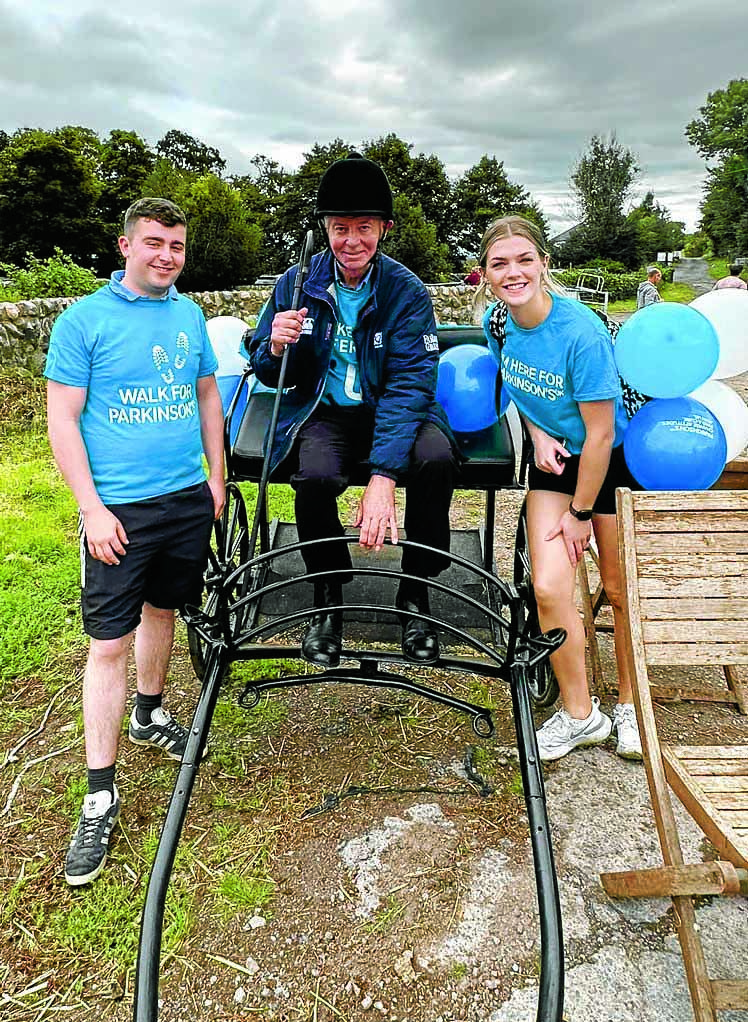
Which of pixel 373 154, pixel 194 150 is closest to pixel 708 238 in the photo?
pixel 373 154

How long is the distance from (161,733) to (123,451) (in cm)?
111

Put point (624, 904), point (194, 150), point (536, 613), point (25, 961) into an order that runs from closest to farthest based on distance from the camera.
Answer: point (25, 961), point (624, 904), point (536, 613), point (194, 150)

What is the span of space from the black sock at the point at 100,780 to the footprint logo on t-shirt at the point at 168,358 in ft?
4.20

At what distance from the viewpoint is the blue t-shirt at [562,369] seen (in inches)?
89.0

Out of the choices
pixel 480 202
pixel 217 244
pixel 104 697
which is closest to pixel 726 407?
pixel 104 697

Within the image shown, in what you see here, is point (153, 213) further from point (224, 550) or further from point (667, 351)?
point (667, 351)

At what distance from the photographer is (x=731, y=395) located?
2.80 meters

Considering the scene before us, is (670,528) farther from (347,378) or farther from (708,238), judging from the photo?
(708,238)

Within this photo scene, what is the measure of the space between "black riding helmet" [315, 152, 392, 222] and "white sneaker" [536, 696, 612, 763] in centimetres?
195

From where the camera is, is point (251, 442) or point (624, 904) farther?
point (251, 442)

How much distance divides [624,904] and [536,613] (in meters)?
0.95

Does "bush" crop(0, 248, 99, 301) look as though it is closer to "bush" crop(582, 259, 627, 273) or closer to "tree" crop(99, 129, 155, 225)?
"tree" crop(99, 129, 155, 225)

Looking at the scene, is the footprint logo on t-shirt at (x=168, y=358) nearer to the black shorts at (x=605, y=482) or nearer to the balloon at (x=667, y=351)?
the black shorts at (x=605, y=482)

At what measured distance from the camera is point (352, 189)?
7.88ft
